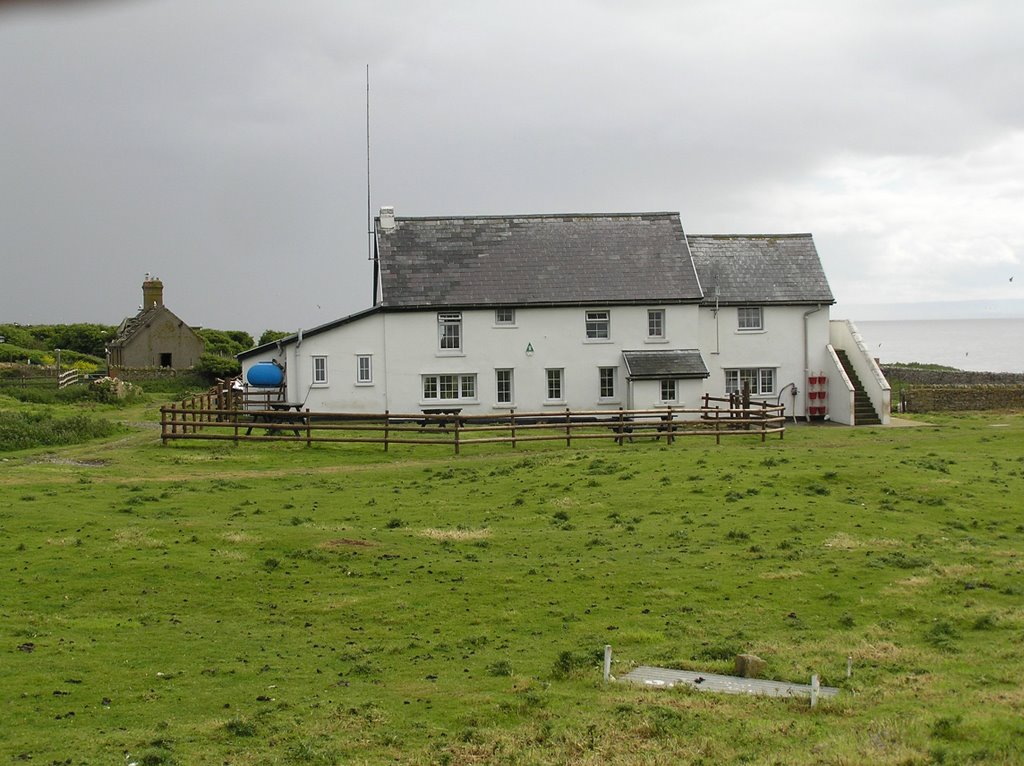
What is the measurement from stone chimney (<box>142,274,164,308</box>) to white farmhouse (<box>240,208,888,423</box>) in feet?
105

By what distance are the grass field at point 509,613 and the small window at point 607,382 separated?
15.9m

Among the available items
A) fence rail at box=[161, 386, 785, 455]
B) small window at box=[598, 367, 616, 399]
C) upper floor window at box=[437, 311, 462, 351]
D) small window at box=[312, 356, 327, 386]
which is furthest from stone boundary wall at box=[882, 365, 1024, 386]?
small window at box=[312, 356, 327, 386]

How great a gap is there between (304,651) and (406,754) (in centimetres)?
382

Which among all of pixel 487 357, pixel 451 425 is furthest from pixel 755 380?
pixel 451 425

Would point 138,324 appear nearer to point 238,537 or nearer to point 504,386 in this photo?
point 504,386

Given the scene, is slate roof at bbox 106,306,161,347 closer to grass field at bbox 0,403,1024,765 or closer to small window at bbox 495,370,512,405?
small window at bbox 495,370,512,405

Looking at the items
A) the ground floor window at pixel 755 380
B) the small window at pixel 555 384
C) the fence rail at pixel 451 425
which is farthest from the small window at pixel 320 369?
the ground floor window at pixel 755 380

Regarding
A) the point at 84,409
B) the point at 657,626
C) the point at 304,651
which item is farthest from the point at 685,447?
the point at 84,409

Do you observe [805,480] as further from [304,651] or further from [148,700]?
[148,700]

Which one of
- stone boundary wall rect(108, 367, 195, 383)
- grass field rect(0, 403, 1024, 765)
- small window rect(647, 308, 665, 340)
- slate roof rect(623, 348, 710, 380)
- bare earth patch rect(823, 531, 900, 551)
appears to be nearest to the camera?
grass field rect(0, 403, 1024, 765)

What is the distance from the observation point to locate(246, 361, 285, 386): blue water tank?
43.3 meters

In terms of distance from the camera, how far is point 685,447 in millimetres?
33094

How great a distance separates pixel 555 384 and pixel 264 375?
12.1m

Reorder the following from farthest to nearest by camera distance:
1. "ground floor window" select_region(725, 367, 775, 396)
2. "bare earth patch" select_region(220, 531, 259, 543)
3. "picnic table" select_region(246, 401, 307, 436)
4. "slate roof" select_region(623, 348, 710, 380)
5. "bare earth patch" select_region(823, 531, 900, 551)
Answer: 1. "ground floor window" select_region(725, 367, 775, 396)
2. "slate roof" select_region(623, 348, 710, 380)
3. "picnic table" select_region(246, 401, 307, 436)
4. "bare earth patch" select_region(220, 531, 259, 543)
5. "bare earth patch" select_region(823, 531, 900, 551)
